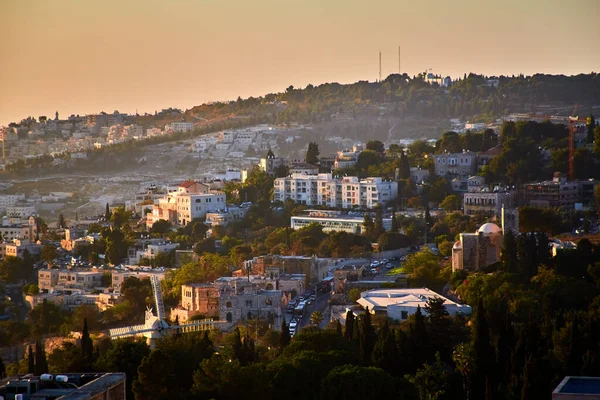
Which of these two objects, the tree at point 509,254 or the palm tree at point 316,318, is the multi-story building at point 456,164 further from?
the palm tree at point 316,318

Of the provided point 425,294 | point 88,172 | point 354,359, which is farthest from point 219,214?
point 88,172

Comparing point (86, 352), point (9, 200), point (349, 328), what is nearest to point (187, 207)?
point (349, 328)

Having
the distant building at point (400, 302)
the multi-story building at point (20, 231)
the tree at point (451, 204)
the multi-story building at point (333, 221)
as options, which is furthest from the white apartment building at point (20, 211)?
the distant building at point (400, 302)

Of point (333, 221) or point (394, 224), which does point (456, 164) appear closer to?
point (333, 221)

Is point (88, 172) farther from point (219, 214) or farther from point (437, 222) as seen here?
point (437, 222)

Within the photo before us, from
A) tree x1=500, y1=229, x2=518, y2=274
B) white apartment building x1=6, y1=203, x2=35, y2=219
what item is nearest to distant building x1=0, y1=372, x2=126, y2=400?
tree x1=500, y1=229, x2=518, y2=274

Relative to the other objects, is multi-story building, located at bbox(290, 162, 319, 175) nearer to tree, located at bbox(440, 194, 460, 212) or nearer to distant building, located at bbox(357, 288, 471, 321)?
tree, located at bbox(440, 194, 460, 212)
